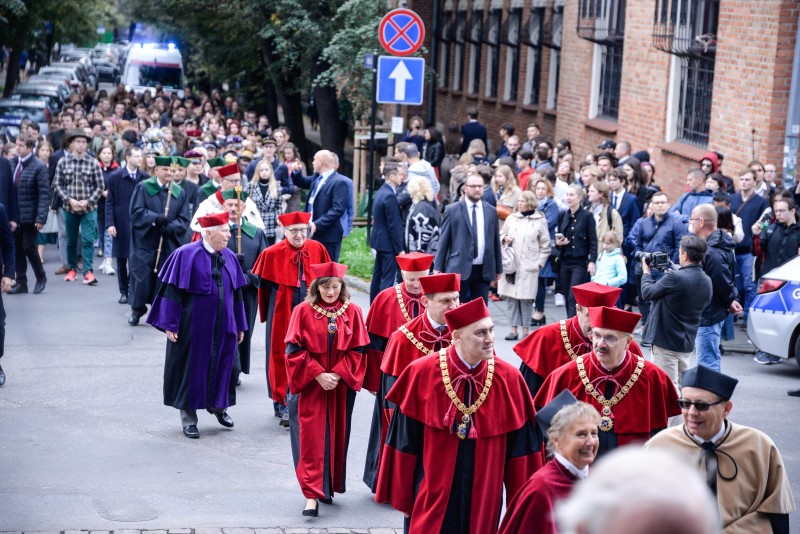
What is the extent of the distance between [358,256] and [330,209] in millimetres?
4569

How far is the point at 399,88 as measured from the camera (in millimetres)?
16891

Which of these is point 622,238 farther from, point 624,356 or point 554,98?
point 554,98

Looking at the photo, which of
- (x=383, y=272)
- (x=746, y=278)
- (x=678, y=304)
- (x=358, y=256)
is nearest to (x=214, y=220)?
(x=678, y=304)

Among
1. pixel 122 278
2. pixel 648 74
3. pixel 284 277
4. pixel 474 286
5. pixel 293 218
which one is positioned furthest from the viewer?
pixel 648 74

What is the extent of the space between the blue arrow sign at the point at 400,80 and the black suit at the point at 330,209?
9.47 ft

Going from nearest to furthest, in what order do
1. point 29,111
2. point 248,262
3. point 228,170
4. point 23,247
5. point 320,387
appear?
point 320,387 < point 248,262 < point 228,170 < point 23,247 < point 29,111

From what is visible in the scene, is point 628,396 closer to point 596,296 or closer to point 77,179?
point 596,296

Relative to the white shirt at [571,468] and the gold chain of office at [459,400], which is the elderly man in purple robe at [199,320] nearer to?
the gold chain of office at [459,400]

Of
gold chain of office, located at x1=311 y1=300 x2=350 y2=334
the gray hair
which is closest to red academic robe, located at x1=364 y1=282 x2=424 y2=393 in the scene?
gold chain of office, located at x1=311 y1=300 x2=350 y2=334

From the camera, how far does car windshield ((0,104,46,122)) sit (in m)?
31.6

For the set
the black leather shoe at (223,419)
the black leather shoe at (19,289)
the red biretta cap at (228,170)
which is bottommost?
the black leather shoe at (19,289)

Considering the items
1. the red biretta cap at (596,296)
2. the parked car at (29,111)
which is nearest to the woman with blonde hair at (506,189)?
the red biretta cap at (596,296)

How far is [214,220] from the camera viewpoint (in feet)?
32.1

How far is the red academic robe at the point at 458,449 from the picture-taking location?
20.4 ft
